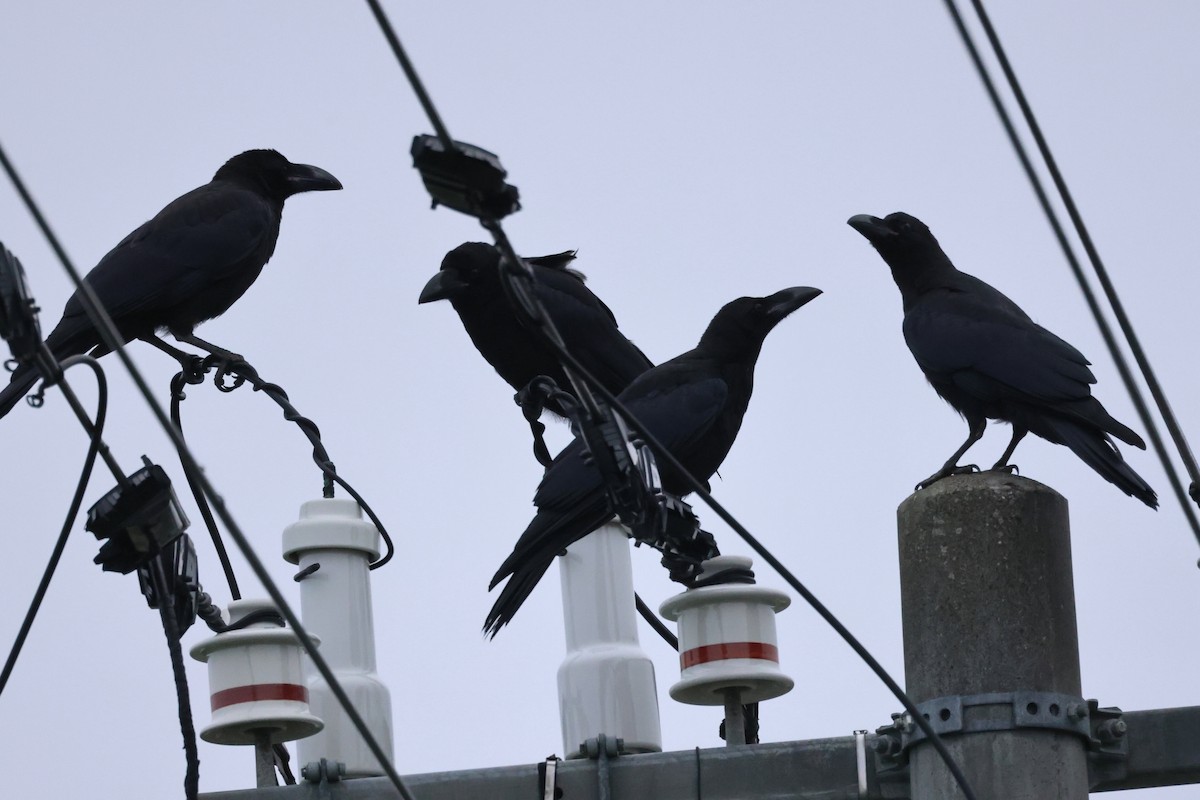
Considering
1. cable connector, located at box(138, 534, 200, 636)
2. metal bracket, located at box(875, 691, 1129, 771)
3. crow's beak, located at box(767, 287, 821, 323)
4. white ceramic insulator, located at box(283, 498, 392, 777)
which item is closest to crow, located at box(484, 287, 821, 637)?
crow's beak, located at box(767, 287, 821, 323)

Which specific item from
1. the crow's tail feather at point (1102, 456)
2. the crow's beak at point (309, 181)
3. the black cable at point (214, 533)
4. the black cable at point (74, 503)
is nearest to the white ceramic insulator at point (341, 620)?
the black cable at point (214, 533)

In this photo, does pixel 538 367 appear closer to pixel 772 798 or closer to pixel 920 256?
pixel 920 256

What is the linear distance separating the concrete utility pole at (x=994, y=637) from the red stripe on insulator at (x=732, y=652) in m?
0.67

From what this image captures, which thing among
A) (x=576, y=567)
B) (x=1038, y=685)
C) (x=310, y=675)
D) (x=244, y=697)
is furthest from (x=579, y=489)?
(x=1038, y=685)

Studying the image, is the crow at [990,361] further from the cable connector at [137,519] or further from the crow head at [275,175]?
the cable connector at [137,519]

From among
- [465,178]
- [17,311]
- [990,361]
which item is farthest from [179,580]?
[990,361]

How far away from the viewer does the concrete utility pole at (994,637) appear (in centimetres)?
472

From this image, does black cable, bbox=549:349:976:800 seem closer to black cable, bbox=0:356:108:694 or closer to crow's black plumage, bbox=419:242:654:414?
black cable, bbox=0:356:108:694

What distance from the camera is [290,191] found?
1032 cm

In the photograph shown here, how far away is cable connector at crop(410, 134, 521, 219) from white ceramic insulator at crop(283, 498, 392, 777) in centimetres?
247

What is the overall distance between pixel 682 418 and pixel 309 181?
2.89 m

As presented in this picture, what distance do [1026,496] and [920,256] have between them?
4.27m

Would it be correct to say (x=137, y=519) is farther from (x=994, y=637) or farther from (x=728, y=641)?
(x=994, y=637)

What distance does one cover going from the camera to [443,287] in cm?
A: 1002
